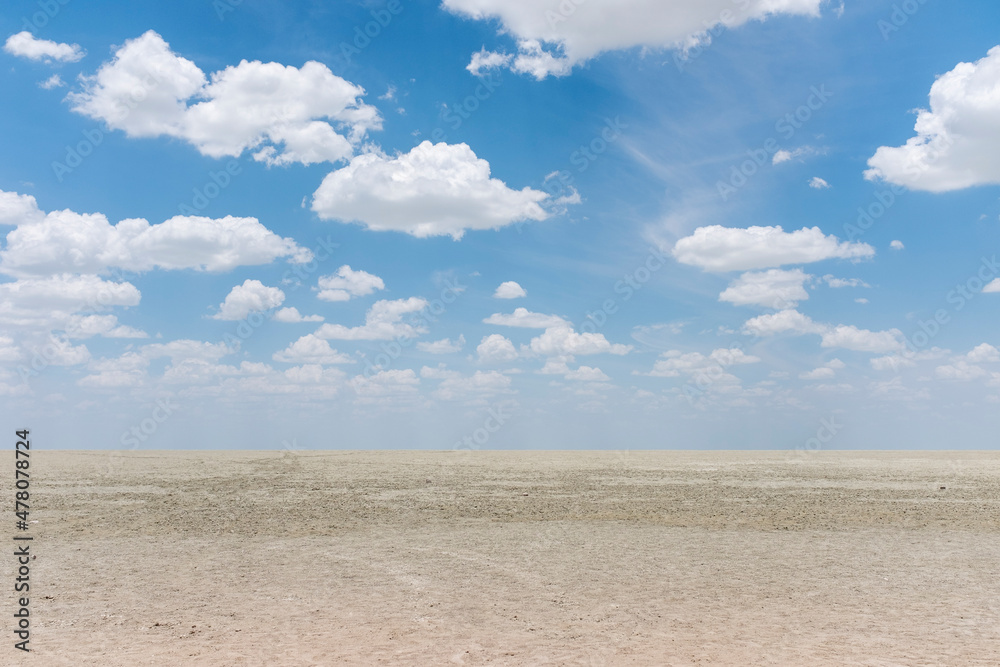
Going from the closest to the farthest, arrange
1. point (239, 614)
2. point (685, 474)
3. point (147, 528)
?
point (239, 614) → point (147, 528) → point (685, 474)

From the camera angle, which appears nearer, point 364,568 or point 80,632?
point 80,632

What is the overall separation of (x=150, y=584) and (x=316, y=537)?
20.1 feet

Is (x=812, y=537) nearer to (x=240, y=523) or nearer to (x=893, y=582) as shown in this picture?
(x=893, y=582)

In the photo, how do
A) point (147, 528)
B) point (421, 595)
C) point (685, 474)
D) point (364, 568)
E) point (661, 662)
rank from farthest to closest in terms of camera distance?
point (685, 474), point (147, 528), point (364, 568), point (421, 595), point (661, 662)

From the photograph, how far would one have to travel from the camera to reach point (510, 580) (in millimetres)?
15359

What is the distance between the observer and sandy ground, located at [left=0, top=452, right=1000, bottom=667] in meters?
10.8

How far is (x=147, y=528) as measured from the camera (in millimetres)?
22016

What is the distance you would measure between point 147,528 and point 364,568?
9.58 metres

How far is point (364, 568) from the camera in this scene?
16500mm

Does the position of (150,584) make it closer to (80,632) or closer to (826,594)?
(80,632)

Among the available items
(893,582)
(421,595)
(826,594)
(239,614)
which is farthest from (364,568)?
(893,582)

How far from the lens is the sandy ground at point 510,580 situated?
35.5 feet

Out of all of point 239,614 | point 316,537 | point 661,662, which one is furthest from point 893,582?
point 316,537

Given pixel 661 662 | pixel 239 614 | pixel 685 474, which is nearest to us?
pixel 661 662
